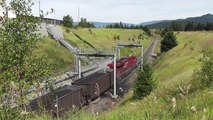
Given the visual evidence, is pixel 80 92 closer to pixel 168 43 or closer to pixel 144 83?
pixel 144 83

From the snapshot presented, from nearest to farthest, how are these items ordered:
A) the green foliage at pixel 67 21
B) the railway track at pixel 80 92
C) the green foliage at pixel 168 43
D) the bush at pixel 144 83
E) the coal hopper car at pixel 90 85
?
1. the railway track at pixel 80 92
2. the bush at pixel 144 83
3. the coal hopper car at pixel 90 85
4. the green foliage at pixel 168 43
5. the green foliage at pixel 67 21

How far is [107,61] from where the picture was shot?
89125mm

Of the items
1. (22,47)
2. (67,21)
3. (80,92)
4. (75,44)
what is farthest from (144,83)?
(67,21)

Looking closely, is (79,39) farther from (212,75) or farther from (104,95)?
(212,75)

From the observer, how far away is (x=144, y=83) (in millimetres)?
40188

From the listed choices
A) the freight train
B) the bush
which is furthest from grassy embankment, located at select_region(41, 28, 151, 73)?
the bush

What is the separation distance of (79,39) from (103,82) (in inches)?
2594

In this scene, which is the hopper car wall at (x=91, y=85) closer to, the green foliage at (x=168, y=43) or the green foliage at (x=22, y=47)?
the green foliage at (x=22, y=47)

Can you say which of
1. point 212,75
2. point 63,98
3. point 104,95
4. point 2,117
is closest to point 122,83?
point 104,95

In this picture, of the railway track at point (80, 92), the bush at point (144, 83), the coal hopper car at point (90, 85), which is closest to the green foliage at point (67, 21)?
the railway track at point (80, 92)

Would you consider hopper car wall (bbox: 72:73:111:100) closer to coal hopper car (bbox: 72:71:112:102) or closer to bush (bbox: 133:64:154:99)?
coal hopper car (bbox: 72:71:112:102)

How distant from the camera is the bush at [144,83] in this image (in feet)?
129

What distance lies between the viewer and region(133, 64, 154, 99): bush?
129 ft

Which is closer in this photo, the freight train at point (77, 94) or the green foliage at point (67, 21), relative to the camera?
the freight train at point (77, 94)
